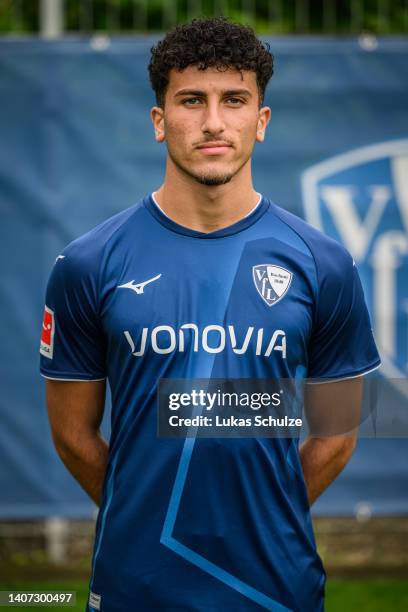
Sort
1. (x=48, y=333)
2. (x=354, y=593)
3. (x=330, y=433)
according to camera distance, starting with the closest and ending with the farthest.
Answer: (x=48, y=333) → (x=330, y=433) → (x=354, y=593)

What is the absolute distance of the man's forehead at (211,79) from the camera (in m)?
2.83

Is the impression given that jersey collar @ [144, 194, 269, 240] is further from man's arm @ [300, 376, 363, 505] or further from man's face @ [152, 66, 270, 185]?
man's arm @ [300, 376, 363, 505]

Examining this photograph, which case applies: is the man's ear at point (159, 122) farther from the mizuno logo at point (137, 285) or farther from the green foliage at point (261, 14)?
the green foliage at point (261, 14)

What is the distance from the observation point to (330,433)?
3.20 m

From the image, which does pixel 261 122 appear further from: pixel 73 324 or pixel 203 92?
pixel 73 324

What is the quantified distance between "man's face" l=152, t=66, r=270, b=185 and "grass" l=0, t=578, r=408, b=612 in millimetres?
2876

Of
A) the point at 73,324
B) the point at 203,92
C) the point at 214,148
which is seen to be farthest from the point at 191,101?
the point at 73,324

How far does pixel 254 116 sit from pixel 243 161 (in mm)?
132

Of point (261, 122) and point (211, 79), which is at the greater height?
point (211, 79)

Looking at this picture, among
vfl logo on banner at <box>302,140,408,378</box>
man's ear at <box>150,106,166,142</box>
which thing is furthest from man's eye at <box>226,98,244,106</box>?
vfl logo on banner at <box>302,140,408,378</box>

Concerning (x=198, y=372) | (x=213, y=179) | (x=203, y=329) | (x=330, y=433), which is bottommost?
(x=330, y=433)

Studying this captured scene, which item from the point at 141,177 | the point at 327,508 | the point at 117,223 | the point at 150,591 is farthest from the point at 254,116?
the point at 327,508

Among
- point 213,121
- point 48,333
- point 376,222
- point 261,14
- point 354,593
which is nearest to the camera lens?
point 213,121

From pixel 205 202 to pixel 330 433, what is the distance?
0.82 meters
